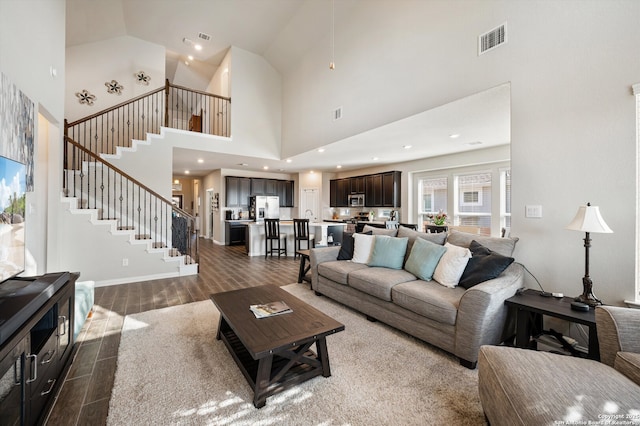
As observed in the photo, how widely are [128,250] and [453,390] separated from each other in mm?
5004

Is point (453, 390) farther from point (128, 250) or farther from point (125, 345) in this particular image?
point (128, 250)

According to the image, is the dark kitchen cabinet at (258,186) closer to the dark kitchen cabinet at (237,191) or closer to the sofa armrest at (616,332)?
the dark kitchen cabinet at (237,191)

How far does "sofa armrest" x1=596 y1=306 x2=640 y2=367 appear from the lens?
4.65ft

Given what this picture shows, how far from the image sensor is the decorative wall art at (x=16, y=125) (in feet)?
6.80

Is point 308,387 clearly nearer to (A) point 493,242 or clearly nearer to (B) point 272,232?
(A) point 493,242

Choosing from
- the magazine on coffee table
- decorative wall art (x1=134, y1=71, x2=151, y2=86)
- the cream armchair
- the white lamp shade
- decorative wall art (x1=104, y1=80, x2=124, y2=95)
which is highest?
decorative wall art (x1=134, y1=71, x2=151, y2=86)

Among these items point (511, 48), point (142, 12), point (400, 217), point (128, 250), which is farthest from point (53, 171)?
point (400, 217)

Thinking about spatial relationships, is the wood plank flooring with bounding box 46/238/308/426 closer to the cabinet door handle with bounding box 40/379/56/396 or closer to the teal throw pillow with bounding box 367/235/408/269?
the cabinet door handle with bounding box 40/379/56/396

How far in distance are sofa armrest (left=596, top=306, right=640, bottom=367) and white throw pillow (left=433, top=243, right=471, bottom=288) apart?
46.0 inches

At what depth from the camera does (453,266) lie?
106 inches

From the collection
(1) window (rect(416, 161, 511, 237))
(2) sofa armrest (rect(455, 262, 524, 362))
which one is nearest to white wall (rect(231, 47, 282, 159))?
→ (1) window (rect(416, 161, 511, 237))

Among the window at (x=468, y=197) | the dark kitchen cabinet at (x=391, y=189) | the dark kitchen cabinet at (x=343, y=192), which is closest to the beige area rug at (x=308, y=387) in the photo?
the window at (x=468, y=197)

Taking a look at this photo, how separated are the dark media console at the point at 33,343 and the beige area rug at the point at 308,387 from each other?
1.27 feet

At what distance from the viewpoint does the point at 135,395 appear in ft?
5.98
